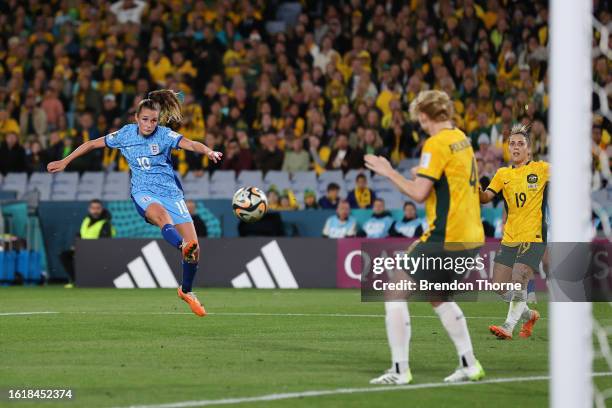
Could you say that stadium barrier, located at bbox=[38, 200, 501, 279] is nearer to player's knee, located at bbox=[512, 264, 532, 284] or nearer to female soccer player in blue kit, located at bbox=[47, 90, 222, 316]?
female soccer player in blue kit, located at bbox=[47, 90, 222, 316]

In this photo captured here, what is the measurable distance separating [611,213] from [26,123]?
12.9 m

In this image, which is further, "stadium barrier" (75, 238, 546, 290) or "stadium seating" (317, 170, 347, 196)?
"stadium seating" (317, 170, 347, 196)

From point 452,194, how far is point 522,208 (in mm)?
4025

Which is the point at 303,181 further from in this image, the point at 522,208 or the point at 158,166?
the point at 522,208

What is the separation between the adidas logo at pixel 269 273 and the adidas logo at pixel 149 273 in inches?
47.5

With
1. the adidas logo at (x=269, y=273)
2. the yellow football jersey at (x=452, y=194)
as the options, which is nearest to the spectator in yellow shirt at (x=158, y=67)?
the adidas logo at (x=269, y=273)

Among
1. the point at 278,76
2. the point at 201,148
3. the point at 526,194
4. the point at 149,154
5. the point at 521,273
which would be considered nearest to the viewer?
the point at 521,273

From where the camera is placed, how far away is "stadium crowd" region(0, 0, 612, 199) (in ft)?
72.8

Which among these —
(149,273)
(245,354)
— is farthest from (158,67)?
(245,354)

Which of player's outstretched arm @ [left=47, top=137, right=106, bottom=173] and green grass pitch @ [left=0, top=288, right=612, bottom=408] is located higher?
player's outstretched arm @ [left=47, top=137, right=106, bottom=173]

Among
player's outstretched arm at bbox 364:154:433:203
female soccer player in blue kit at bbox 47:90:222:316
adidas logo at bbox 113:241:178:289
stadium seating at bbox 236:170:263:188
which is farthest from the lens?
stadium seating at bbox 236:170:263:188

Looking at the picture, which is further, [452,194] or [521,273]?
[521,273]

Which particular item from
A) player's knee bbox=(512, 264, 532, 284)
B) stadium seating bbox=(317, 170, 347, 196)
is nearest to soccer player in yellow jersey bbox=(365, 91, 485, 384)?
player's knee bbox=(512, 264, 532, 284)

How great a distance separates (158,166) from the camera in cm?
1269
